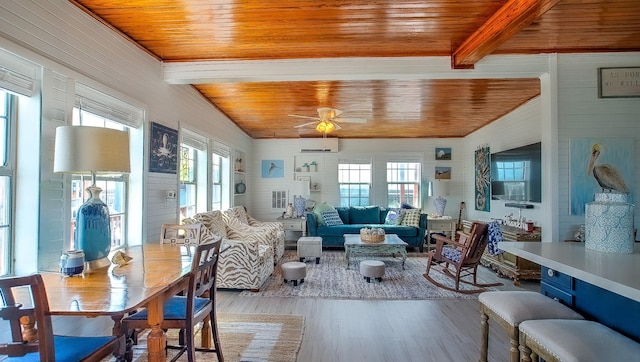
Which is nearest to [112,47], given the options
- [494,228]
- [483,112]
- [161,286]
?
[161,286]

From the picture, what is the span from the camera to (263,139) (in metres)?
8.08

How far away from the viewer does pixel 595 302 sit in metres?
1.87

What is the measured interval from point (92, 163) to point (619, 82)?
4.85m

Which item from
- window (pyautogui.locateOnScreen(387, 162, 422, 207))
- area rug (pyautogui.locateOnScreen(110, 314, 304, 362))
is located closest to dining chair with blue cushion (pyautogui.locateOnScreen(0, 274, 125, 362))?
area rug (pyautogui.locateOnScreen(110, 314, 304, 362))

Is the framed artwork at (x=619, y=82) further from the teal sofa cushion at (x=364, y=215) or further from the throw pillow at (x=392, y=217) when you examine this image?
the teal sofa cushion at (x=364, y=215)

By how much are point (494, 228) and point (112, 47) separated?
5.10m

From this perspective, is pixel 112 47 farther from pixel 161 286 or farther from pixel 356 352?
pixel 356 352

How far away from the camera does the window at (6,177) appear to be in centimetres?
209

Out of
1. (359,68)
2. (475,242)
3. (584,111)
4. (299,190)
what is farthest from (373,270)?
(299,190)

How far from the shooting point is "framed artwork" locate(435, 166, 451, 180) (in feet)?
25.9

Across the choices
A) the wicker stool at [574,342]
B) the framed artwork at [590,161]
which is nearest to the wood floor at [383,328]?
the wicker stool at [574,342]

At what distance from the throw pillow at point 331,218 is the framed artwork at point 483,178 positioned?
114 inches

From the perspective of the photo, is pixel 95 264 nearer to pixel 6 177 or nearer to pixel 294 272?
pixel 6 177

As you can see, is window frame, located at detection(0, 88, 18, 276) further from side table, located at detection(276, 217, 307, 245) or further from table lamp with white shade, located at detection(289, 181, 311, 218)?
table lamp with white shade, located at detection(289, 181, 311, 218)
